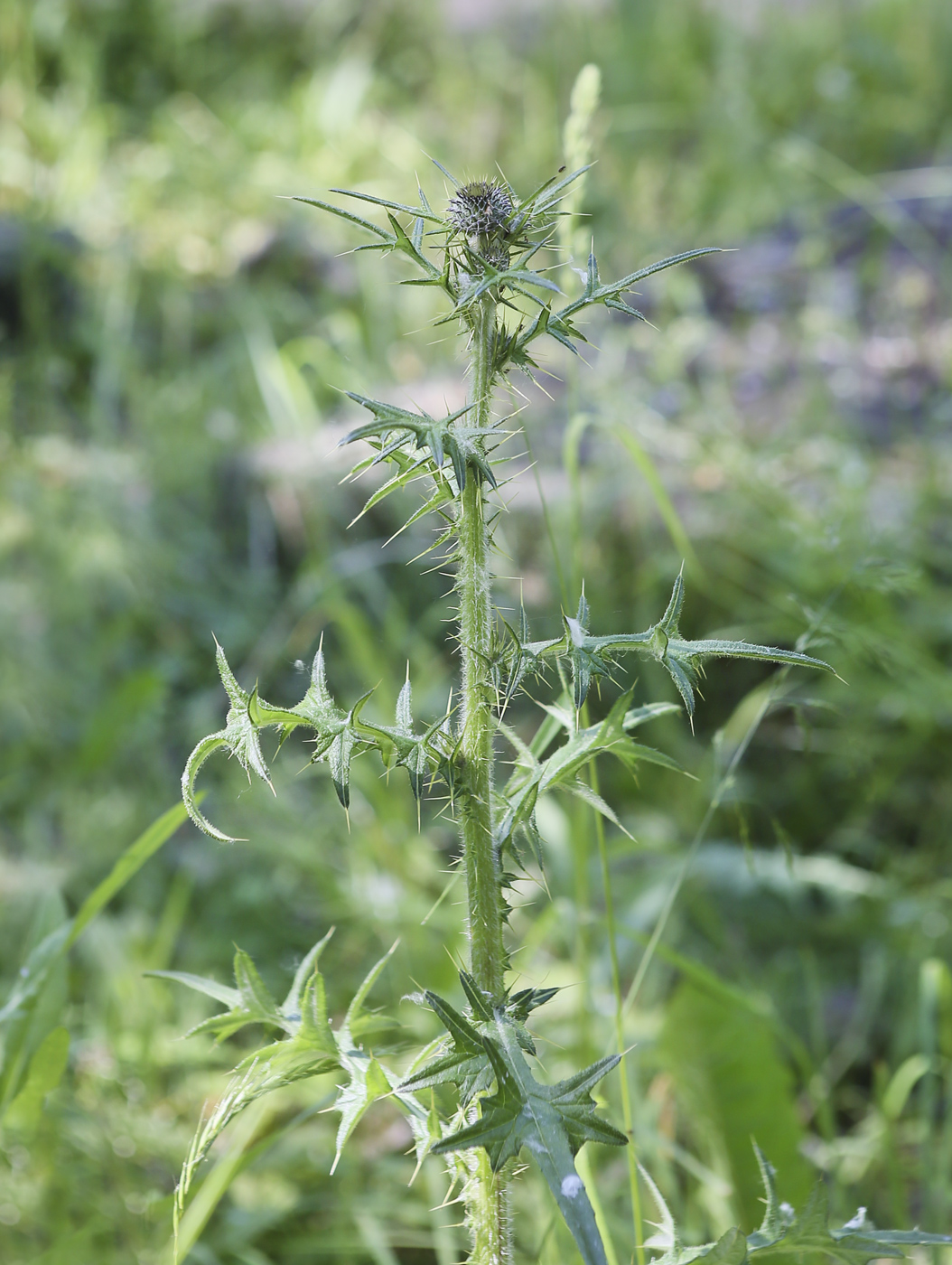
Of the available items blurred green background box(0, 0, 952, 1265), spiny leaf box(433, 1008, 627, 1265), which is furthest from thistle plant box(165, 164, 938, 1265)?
blurred green background box(0, 0, 952, 1265)

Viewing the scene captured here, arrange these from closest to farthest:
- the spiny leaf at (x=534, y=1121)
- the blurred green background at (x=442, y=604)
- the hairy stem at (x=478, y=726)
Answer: the spiny leaf at (x=534, y=1121), the hairy stem at (x=478, y=726), the blurred green background at (x=442, y=604)

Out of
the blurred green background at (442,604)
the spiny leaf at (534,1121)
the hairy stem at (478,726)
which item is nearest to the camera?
the spiny leaf at (534,1121)

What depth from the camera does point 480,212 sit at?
0.74m

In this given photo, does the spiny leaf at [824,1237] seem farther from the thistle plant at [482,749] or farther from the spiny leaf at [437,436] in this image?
the spiny leaf at [437,436]

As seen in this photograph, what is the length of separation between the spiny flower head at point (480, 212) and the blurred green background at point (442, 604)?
1.68 ft

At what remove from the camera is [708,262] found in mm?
4391

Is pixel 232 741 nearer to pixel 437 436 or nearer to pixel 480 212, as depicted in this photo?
pixel 437 436

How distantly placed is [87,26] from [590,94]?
535 centimetres

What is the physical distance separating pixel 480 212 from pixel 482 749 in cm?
41

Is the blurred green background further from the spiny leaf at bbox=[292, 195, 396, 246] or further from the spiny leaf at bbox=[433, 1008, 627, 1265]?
the spiny leaf at bbox=[292, 195, 396, 246]

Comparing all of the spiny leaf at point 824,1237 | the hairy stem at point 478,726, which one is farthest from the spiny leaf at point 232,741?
the spiny leaf at point 824,1237

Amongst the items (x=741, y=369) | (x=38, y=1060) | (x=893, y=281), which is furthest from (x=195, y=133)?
(x=38, y=1060)

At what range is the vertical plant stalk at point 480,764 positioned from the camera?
80 centimetres

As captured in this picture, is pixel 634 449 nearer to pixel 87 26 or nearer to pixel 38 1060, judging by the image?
pixel 38 1060
